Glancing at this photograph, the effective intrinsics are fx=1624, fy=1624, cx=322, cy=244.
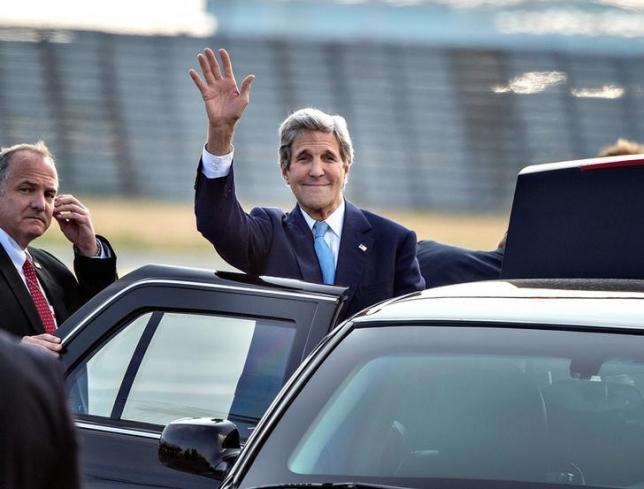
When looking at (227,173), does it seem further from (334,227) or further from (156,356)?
(156,356)

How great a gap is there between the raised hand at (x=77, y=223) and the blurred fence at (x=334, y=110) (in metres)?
17.9

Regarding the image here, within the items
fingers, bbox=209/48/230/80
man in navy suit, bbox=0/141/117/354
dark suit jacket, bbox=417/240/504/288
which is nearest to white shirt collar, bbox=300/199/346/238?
fingers, bbox=209/48/230/80

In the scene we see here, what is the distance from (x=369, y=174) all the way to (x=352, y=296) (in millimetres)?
19594

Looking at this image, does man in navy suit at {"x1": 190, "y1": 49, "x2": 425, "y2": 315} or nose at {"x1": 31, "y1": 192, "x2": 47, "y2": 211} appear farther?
nose at {"x1": 31, "y1": 192, "x2": 47, "y2": 211}

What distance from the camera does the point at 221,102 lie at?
5.13 metres

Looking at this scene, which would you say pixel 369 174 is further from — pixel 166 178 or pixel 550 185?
pixel 550 185

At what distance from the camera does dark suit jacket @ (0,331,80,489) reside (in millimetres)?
1831

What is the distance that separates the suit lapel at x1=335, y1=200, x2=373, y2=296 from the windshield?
128 cm

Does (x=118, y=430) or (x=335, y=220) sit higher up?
(x=335, y=220)

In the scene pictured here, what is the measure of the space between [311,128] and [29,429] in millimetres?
3412

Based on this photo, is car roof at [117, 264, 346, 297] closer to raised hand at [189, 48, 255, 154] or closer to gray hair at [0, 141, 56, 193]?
raised hand at [189, 48, 255, 154]

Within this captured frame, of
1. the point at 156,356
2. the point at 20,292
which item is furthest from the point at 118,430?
the point at 20,292

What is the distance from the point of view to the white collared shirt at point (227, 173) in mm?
5004

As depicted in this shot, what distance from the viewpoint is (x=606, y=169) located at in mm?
5238
